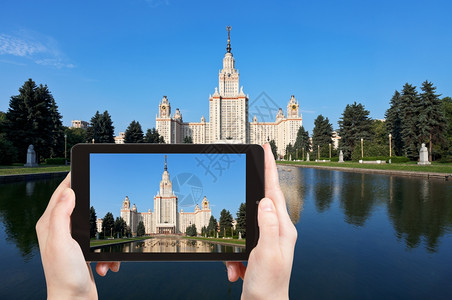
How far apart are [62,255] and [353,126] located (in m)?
44.9

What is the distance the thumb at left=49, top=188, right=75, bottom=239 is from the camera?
1193 mm

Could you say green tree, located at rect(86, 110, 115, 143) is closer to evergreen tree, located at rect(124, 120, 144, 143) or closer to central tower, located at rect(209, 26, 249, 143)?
evergreen tree, located at rect(124, 120, 144, 143)

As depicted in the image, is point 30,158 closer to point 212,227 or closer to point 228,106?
point 212,227

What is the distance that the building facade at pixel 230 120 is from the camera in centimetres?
8481

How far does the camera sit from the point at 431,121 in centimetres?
2825

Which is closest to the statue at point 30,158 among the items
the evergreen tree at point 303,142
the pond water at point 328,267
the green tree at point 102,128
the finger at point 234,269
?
the green tree at point 102,128

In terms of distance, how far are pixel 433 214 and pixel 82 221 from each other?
338 inches

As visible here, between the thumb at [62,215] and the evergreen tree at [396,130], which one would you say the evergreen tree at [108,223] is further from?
the evergreen tree at [396,130]

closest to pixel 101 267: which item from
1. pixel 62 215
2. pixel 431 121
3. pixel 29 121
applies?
pixel 62 215

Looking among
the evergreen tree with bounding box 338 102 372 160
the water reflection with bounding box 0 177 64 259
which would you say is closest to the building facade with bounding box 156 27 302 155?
the evergreen tree with bounding box 338 102 372 160

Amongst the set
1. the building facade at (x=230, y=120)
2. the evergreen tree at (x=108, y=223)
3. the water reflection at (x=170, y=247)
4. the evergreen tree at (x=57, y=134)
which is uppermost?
the building facade at (x=230, y=120)

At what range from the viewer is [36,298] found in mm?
3094

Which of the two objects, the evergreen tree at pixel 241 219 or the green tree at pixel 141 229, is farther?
the green tree at pixel 141 229

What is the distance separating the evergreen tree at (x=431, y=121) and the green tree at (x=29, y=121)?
41209 millimetres
